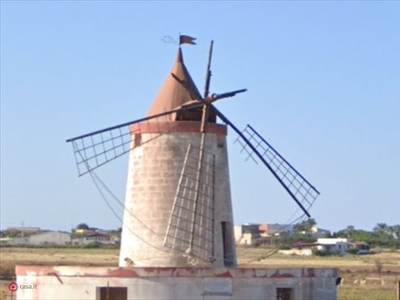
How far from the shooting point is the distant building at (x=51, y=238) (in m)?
158

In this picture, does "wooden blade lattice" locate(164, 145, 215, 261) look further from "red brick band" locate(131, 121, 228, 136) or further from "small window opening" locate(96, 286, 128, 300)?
"small window opening" locate(96, 286, 128, 300)

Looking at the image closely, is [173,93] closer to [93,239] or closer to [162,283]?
[162,283]

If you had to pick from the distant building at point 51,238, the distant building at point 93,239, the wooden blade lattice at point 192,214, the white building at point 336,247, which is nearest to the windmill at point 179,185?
the wooden blade lattice at point 192,214

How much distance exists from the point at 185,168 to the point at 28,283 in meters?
3.81

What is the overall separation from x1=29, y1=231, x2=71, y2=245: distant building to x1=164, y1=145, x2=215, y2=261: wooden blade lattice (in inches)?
5171

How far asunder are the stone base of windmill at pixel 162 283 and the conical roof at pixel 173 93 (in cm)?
370

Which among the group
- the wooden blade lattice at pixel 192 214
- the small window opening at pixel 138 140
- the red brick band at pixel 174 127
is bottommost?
the wooden blade lattice at pixel 192 214

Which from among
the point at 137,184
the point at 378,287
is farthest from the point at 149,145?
the point at 378,287

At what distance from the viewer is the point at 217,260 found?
23.5 meters

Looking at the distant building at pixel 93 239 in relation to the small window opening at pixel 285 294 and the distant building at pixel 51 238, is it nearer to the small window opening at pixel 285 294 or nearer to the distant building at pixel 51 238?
the distant building at pixel 51 238

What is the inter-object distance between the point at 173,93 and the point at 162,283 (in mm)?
4498

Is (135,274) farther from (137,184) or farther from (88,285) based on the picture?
(137,184)

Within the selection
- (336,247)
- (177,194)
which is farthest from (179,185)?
(336,247)

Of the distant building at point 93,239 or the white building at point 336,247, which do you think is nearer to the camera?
the white building at point 336,247
